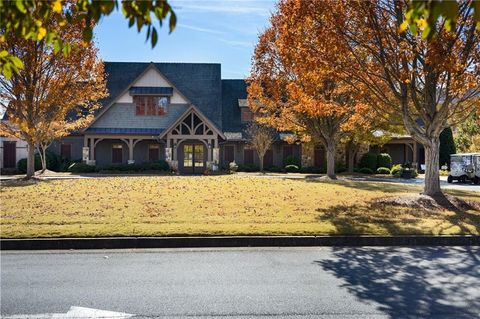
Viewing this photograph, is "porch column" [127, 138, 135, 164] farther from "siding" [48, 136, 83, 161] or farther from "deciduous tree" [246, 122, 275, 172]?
"deciduous tree" [246, 122, 275, 172]

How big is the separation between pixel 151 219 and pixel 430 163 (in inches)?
370

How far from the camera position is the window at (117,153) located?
3834 centimetres

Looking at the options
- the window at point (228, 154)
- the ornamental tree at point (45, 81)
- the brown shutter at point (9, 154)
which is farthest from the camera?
the window at point (228, 154)

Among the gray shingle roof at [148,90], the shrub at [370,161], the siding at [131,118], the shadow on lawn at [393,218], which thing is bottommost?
the shadow on lawn at [393,218]

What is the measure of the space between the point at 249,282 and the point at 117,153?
33.4 m

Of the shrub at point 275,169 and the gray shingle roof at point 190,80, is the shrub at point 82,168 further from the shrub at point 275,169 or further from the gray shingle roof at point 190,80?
the shrub at point 275,169

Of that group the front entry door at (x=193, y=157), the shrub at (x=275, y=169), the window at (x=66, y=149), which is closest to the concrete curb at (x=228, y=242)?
the front entry door at (x=193, y=157)

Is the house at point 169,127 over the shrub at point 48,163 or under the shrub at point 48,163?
over

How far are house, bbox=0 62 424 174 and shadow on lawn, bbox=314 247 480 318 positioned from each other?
1063 inches

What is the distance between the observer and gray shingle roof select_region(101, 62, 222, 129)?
4056 centimetres

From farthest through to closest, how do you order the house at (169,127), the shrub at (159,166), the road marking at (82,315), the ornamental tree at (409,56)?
the house at (169,127) → the shrub at (159,166) → the ornamental tree at (409,56) → the road marking at (82,315)

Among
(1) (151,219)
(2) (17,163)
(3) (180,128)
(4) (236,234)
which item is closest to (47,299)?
(4) (236,234)

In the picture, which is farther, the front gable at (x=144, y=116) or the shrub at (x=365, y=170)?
the shrub at (x=365, y=170)

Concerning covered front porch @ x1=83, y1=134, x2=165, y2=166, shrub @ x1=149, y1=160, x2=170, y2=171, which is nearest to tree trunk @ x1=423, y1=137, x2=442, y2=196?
shrub @ x1=149, y1=160, x2=170, y2=171
